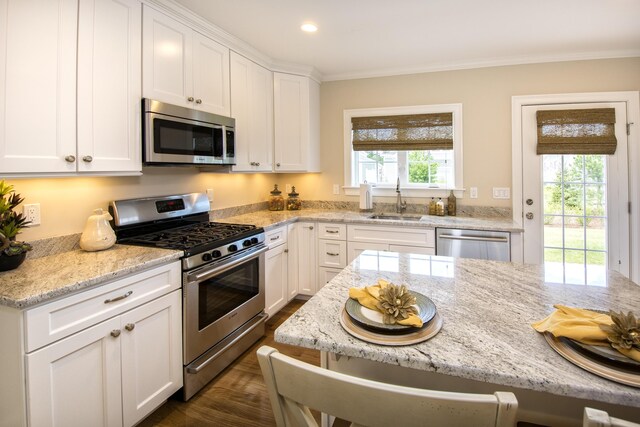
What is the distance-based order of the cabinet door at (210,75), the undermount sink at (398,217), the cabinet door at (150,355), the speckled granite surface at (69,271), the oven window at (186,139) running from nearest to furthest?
the speckled granite surface at (69,271), the cabinet door at (150,355), the oven window at (186,139), the cabinet door at (210,75), the undermount sink at (398,217)

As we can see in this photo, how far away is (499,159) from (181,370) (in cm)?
326

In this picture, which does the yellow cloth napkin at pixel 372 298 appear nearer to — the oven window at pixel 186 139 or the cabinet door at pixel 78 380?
the cabinet door at pixel 78 380

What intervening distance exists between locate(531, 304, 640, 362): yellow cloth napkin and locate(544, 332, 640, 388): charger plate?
0.02 m

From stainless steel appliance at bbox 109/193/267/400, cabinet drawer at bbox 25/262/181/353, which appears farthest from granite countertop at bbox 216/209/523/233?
cabinet drawer at bbox 25/262/181/353

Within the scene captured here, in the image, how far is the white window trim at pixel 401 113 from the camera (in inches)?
139

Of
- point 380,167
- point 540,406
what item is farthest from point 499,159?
point 540,406

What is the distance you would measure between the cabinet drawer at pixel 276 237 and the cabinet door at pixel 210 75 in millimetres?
1057

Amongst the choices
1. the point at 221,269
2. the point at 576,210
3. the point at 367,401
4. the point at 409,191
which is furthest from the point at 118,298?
the point at 576,210

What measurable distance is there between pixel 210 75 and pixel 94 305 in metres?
1.86

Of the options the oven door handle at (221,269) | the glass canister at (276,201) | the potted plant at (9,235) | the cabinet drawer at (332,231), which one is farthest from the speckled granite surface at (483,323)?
the glass canister at (276,201)

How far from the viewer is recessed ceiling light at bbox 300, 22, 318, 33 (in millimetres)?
2602

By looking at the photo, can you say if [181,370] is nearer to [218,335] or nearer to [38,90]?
[218,335]

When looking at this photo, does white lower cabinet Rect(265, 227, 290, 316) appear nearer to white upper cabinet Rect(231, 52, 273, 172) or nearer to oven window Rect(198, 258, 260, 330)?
oven window Rect(198, 258, 260, 330)

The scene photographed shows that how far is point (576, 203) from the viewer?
3193 mm
